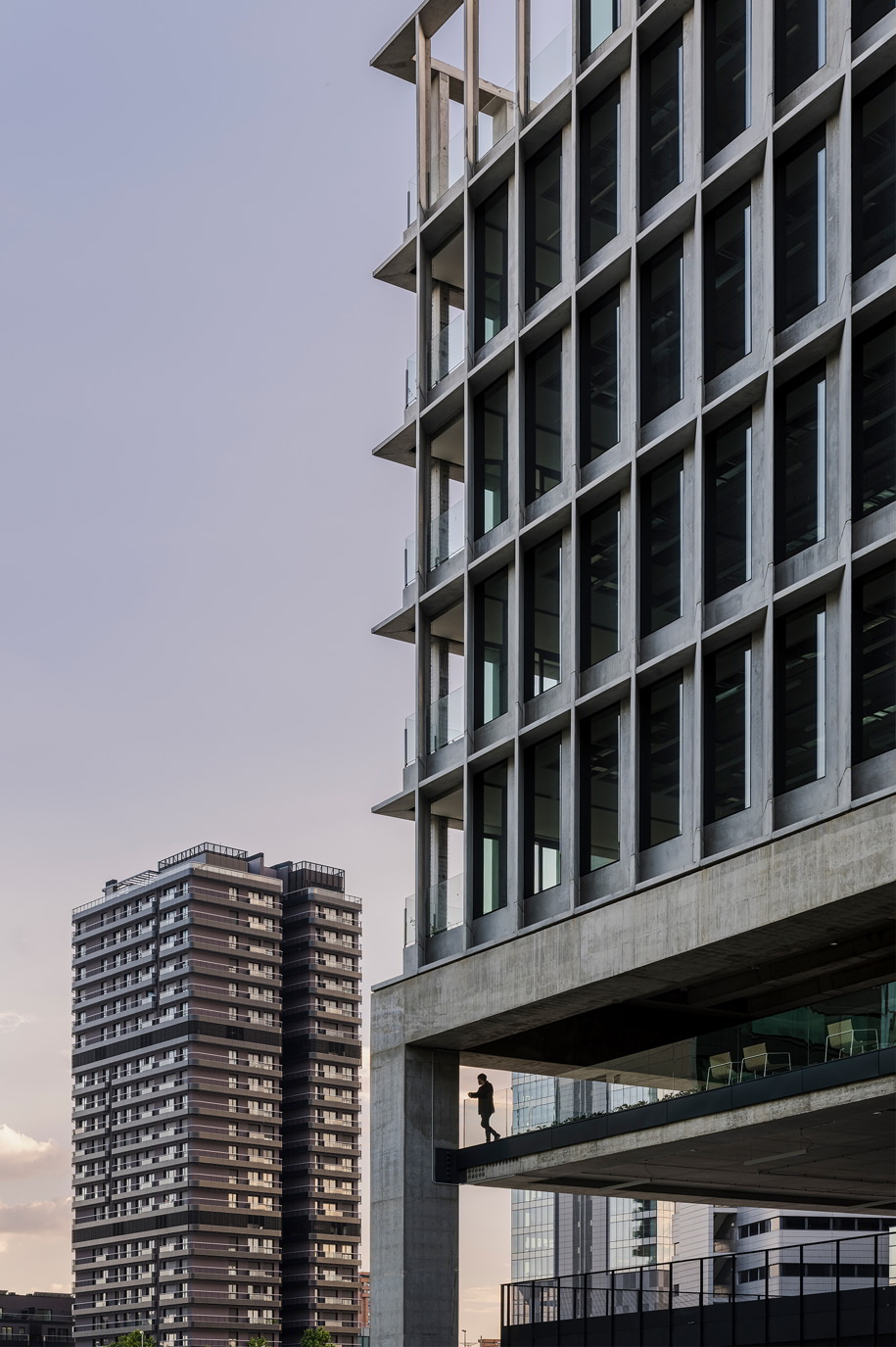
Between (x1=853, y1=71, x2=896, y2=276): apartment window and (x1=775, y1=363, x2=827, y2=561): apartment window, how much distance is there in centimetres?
236

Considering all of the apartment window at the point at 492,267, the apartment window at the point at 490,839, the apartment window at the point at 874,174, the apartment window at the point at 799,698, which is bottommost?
the apartment window at the point at 490,839

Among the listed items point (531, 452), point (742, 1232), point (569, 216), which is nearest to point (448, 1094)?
point (531, 452)

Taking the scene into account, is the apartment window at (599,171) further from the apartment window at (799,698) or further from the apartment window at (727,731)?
the apartment window at (799,698)

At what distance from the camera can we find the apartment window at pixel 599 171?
130 ft

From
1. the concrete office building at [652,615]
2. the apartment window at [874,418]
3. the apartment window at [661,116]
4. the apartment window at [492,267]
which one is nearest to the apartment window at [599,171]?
the concrete office building at [652,615]

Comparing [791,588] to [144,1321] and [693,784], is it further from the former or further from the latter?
[144,1321]

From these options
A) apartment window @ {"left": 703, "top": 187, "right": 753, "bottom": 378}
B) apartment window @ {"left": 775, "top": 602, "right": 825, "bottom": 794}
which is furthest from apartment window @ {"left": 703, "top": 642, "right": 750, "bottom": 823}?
apartment window @ {"left": 703, "top": 187, "right": 753, "bottom": 378}

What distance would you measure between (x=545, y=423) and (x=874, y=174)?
10.7m

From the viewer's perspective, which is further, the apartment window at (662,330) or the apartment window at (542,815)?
the apartment window at (542,815)

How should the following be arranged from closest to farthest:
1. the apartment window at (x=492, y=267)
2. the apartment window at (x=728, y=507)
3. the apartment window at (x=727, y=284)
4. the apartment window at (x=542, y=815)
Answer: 1. the apartment window at (x=728, y=507)
2. the apartment window at (x=727, y=284)
3. the apartment window at (x=542, y=815)
4. the apartment window at (x=492, y=267)

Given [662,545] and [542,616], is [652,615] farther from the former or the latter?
[542,616]

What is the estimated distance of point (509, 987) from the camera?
38.5 metres

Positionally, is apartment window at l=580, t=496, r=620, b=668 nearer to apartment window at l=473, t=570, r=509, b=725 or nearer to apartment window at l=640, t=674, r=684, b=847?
apartment window at l=640, t=674, r=684, b=847

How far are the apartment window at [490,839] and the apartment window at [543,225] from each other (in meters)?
11.2
